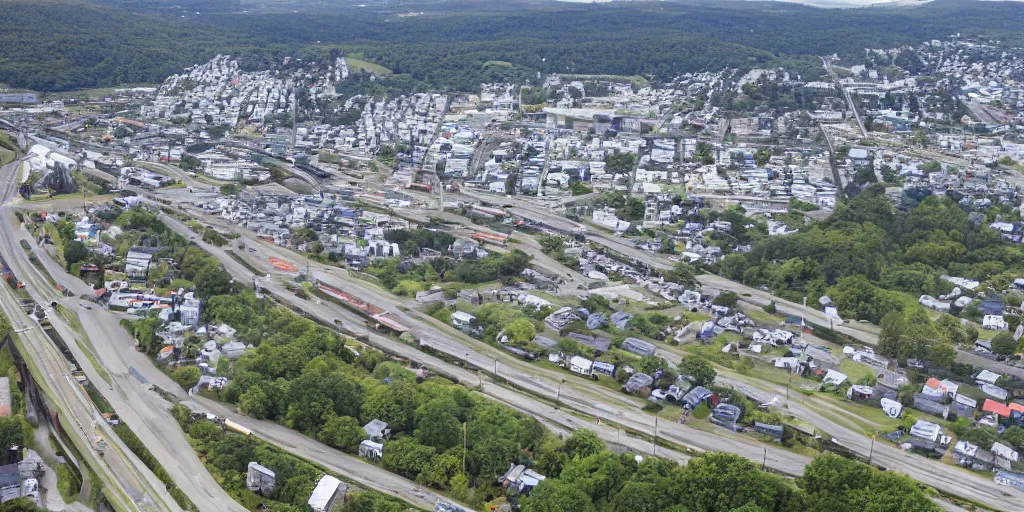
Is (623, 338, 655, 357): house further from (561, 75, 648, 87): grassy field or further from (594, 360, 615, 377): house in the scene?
(561, 75, 648, 87): grassy field

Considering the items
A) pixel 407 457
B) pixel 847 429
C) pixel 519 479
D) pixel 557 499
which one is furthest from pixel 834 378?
pixel 407 457

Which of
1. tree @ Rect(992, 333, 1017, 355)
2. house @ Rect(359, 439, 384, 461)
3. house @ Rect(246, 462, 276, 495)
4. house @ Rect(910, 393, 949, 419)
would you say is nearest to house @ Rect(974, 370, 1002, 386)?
tree @ Rect(992, 333, 1017, 355)

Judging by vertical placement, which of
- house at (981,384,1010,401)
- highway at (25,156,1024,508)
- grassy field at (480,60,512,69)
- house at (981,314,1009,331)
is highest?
grassy field at (480,60,512,69)

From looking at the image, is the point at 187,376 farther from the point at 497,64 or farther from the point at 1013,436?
the point at 497,64

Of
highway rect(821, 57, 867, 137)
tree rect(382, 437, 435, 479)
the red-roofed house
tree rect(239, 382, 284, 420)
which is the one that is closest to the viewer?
tree rect(382, 437, 435, 479)

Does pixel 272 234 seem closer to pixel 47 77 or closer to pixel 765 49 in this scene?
pixel 47 77

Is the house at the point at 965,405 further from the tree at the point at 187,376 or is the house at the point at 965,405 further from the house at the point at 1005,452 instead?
the tree at the point at 187,376

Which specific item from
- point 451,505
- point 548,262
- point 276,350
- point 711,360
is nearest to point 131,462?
point 276,350
